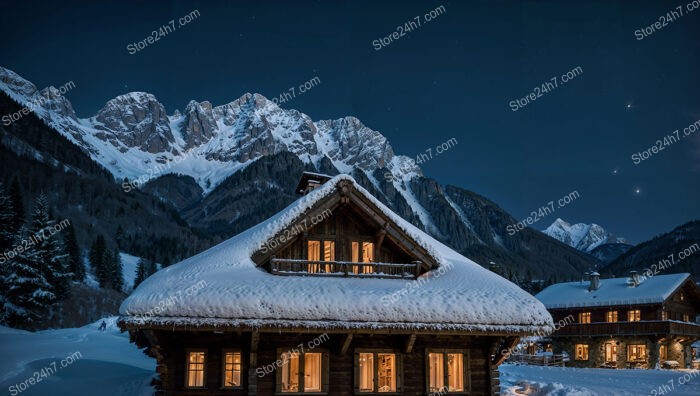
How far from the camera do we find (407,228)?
19219 millimetres

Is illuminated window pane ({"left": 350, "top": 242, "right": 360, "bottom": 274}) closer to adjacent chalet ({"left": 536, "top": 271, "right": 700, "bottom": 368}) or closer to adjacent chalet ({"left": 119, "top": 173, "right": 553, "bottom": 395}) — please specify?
adjacent chalet ({"left": 119, "top": 173, "right": 553, "bottom": 395})

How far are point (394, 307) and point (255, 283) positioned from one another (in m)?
4.16

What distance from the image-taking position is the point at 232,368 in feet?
59.1

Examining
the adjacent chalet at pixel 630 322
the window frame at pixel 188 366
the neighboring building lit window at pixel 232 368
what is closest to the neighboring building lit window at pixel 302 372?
the neighboring building lit window at pixel 232 368

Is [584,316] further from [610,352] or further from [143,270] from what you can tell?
[143,270]

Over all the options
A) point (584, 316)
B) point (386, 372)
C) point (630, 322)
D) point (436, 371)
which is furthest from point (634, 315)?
point (436, 371)

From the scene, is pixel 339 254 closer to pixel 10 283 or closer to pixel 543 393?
pixel 543 393

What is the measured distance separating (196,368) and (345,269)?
5.57 m

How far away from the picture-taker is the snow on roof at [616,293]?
5109 cm

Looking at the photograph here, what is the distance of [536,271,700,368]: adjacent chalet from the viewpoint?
1972 inches

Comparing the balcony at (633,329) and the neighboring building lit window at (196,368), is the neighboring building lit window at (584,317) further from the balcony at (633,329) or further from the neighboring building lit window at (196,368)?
the neighboring building lit window at (196,368)

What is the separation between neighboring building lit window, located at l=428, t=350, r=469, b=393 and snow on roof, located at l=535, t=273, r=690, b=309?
1485 inches

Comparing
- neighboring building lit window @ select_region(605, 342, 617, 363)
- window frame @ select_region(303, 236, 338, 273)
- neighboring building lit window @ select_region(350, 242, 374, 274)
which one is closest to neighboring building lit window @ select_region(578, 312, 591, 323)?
neighboring building lit window @ select_region(605, 342, 617, 363)

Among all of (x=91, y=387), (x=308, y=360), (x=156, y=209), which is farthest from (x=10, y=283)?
(x=156, y=209)
